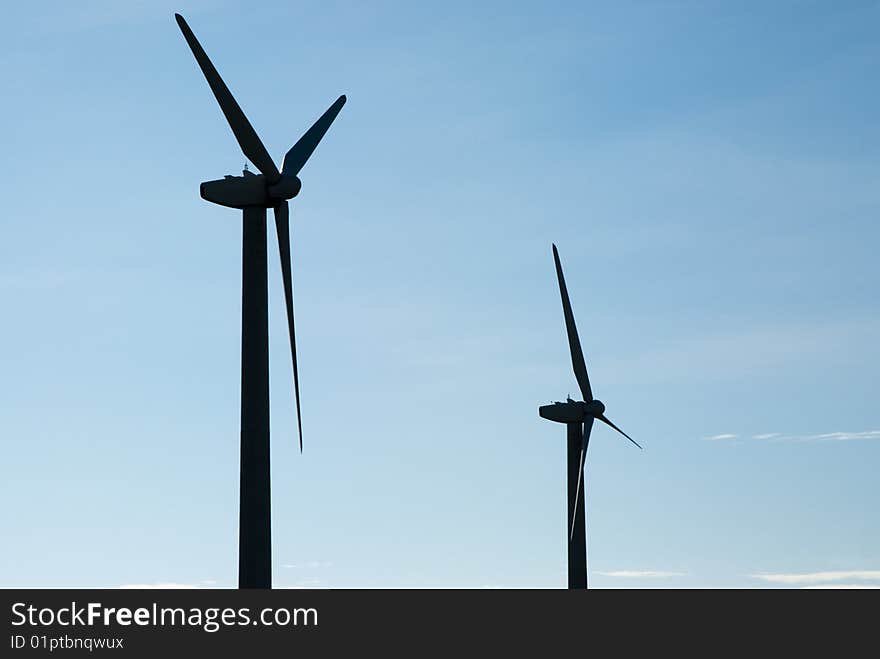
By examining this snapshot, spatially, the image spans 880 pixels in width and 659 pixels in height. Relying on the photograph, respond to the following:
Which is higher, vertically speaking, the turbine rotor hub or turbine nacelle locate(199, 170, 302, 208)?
the turbine rotor hub

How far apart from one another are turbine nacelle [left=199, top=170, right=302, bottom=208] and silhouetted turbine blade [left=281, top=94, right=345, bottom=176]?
98 cm

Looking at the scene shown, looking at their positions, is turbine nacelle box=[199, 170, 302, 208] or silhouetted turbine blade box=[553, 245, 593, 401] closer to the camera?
turbine nacelle box=[199, 170, 302, 208]

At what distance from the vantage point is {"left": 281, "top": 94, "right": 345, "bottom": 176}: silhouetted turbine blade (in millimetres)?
61812

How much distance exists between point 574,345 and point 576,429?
5.13 metres

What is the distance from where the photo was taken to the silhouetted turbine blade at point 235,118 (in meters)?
56.7

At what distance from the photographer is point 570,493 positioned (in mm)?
91562

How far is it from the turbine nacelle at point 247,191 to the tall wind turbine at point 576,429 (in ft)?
114
